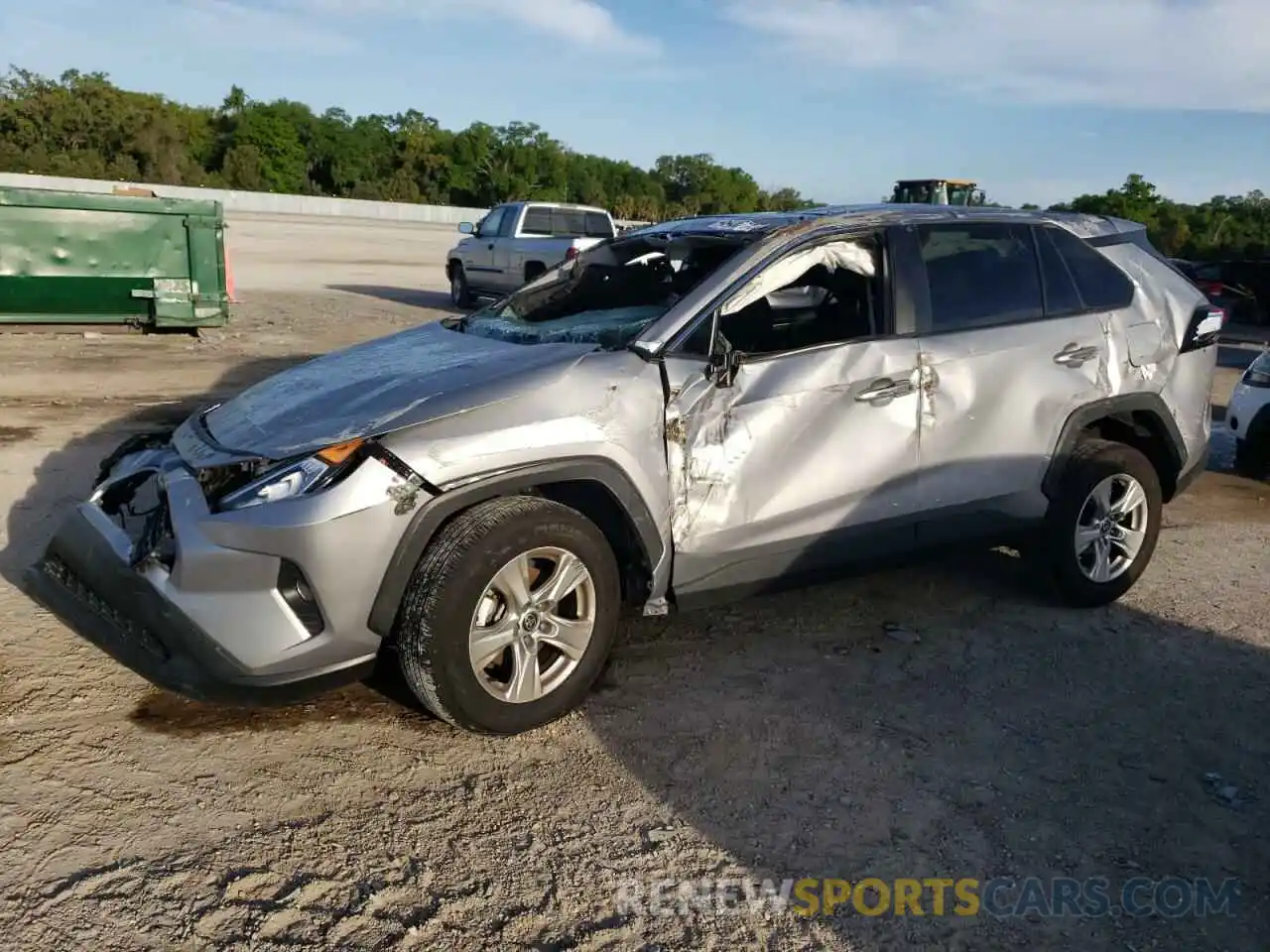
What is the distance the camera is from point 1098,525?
4617 mm

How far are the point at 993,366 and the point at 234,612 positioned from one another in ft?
10.0

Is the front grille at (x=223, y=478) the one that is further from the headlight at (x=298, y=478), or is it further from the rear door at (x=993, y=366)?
the rear door at (x=993, y=366)

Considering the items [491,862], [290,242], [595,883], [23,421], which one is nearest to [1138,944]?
[595,883]

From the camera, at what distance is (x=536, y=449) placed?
3.29 m

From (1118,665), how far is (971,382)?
128 centimetres

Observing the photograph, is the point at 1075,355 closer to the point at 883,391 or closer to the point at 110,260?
the point at 883,391

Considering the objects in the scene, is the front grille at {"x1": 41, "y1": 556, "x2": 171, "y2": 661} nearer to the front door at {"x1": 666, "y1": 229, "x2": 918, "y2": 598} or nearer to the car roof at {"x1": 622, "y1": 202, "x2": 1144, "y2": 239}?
the front door at {"x1": 666, "y1": 229, "x2": 918, "y2": 598}

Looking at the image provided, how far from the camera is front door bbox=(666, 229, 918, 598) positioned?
11.9 feet

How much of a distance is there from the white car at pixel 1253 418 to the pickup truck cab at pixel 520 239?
32.8 feet

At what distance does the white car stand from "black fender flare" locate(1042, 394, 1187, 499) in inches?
116

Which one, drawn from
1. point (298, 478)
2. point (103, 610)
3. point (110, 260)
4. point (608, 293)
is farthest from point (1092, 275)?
point (110, 260)

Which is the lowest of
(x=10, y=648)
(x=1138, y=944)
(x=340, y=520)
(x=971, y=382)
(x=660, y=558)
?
(x=1138, y=944)

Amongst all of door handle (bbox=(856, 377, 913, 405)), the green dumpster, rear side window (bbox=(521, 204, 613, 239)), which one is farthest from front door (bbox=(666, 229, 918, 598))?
rear side window (bbox=(521, 204, 613, 239))

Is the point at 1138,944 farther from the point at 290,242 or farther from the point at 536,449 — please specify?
the point at 290,242
